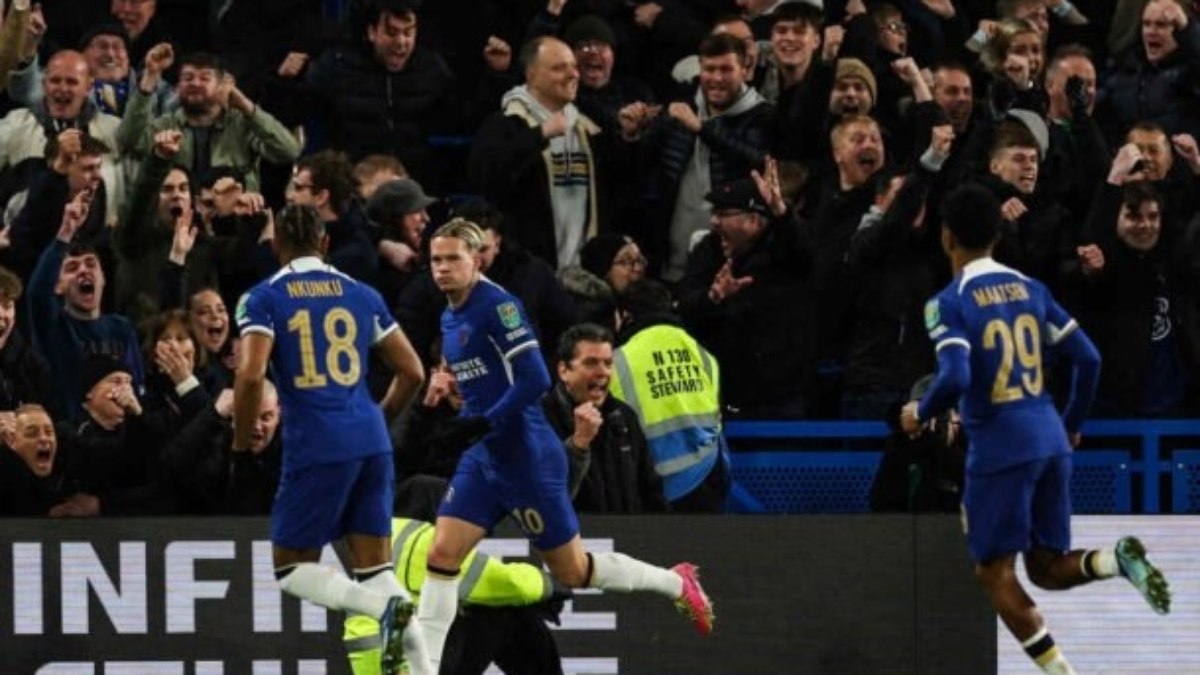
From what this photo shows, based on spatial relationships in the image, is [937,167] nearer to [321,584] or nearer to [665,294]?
[665,294]

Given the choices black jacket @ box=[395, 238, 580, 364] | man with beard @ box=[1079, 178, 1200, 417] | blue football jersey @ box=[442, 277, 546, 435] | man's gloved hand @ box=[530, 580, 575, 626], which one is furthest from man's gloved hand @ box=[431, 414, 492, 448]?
man with beard @ box=[1079, 178, 1200, 417]

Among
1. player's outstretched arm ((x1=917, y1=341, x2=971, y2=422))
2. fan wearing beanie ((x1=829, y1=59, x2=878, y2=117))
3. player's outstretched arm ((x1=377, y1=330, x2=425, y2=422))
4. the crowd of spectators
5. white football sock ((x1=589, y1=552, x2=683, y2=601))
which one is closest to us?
player's outstretched arm ((x1=917, y1=341, x2=971, y2=422))

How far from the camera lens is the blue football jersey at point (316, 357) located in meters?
13.0

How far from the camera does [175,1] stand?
63.2 ft

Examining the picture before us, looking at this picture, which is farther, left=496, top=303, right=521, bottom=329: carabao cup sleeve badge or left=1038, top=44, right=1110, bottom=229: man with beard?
left=1038, top=44, right=1110, bottom=229: man with beard

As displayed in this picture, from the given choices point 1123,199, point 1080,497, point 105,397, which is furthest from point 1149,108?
point 105,397

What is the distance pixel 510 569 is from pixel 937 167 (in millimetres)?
3358

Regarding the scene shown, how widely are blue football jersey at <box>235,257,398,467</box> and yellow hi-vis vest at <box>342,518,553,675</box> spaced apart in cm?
80

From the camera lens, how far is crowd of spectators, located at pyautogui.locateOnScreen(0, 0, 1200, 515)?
15273mm

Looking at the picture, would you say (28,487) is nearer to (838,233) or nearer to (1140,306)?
(838,233)

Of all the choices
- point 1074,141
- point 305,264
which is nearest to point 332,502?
point 305,264

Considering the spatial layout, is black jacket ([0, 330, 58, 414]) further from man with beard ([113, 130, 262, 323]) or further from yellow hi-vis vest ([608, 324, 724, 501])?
yellow hi-vis vest ([608, 324, 724, 501])

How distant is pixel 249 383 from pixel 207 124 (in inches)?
170

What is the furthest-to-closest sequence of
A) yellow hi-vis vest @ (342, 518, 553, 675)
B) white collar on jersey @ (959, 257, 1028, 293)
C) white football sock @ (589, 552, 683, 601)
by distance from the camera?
white football sock @ (589, 552, 683, 601) < yellow hi-vis vest @ (342, 518, 553, 675) < white collar on jersey @ (959, 257, 1028, 293)
